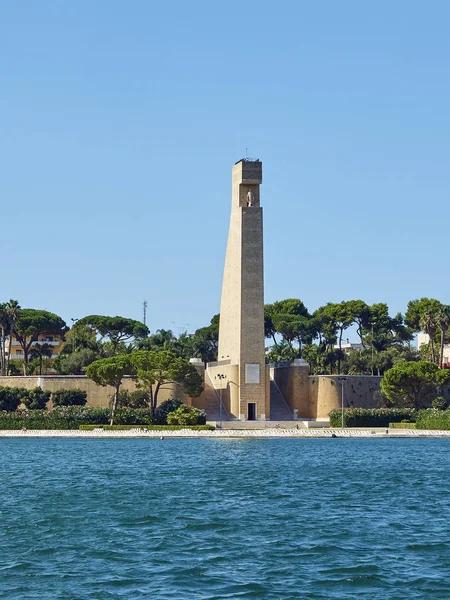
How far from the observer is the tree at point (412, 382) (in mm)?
83062

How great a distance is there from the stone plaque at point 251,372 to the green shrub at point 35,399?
15.3m

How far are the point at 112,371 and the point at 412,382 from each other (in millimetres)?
23053

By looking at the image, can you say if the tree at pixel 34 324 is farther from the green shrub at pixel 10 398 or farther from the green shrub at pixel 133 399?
the green shrub at pixel 133 399

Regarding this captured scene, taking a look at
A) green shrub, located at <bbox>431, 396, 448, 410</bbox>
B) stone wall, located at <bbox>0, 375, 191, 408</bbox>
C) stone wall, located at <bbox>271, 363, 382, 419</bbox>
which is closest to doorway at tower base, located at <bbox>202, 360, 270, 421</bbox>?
stone wall, located at <bbox>0, 375, 191, 408</bbox>

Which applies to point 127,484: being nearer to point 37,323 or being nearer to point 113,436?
point 113,436

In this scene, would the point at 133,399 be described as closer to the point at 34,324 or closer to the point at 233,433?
the point at 233,433

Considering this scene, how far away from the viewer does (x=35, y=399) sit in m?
82.6

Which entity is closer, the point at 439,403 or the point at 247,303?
the point at 247,303

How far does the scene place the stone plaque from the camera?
83.2 metres

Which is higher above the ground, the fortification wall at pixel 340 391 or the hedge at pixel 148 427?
the fortification wall at pixel 340 391

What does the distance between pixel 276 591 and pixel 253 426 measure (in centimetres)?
6111

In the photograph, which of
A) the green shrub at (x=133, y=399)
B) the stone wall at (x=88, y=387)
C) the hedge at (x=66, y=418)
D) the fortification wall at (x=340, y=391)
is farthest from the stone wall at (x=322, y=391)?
the hedge at (x=66, y=418)

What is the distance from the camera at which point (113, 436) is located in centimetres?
7206

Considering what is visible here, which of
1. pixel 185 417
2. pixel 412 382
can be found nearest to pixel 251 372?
pixel 185 417
